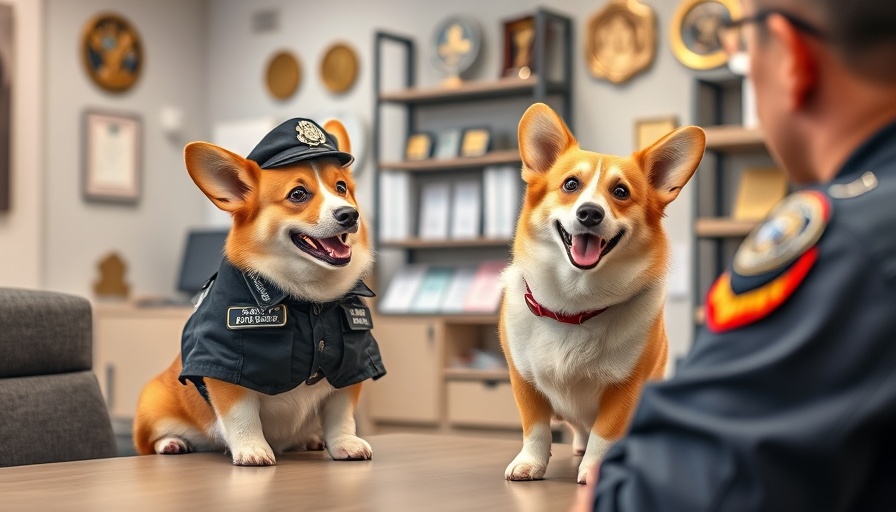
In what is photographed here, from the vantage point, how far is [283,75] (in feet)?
20.5

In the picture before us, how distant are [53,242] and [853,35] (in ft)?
18.5

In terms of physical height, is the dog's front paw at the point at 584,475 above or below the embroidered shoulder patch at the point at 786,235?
below

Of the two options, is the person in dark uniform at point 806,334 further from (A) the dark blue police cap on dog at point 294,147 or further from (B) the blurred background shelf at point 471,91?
(B) the blurred background shelf at point 471,91

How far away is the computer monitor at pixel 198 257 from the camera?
603cm

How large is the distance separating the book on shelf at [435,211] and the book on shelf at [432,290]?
0.18m

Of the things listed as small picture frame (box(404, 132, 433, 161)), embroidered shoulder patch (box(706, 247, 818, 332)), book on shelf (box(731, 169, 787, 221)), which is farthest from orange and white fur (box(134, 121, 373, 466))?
small picture frame (box(404, 132, 433, 161))

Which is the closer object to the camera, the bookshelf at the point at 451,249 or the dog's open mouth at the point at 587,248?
the dog's open mouth at the point at 587,248

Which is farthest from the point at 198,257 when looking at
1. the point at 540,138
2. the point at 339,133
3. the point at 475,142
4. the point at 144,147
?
the point at 540,138

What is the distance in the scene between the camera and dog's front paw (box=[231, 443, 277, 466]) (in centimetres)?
147

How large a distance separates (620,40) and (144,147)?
114 inches

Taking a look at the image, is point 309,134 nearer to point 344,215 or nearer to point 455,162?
point 344,215

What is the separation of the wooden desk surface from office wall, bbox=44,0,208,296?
15.1 feet

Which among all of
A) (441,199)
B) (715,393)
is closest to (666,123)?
(441,199)

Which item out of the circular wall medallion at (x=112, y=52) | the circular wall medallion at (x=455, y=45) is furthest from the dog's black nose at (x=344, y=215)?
the circular wall medallion at (x=112, y=52)
